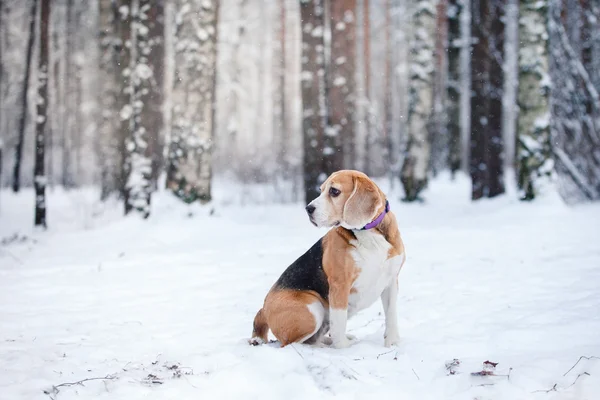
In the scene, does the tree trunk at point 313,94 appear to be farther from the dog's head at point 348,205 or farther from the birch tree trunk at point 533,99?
the dog's head at point 348,205

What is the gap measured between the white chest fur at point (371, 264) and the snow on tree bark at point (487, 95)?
859 centimetres

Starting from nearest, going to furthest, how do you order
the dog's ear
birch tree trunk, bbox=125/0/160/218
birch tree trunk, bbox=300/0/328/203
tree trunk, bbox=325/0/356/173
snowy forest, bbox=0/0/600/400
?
snowy forest, bbox=0/0/600/400
the dog's ear
birch tree trunk, bbox=125/0/160/218
birch tree trunk, bbox=300/0/328/203
tree trunk, bbox=325/0/356/173

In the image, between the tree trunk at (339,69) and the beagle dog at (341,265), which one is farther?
the tree trunk at (339,69)

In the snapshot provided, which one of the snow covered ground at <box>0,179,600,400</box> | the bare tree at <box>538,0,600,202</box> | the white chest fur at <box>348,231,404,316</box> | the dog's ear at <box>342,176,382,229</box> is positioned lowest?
the snow covered ground at <box>0,179,600,400</box>

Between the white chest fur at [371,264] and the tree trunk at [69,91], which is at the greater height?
the tree trunk at [69,91]

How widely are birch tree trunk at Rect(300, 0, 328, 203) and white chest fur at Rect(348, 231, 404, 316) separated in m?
6.86

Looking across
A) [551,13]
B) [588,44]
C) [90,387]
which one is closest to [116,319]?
[90,387]

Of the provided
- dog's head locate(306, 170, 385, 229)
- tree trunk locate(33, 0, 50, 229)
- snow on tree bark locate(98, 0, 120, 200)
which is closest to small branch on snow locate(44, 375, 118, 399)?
dog's head locate(306, 170, 385, 229)

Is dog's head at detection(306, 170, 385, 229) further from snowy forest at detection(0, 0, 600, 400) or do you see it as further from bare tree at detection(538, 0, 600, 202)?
bare tree at detection(538, 0, 600, 202)

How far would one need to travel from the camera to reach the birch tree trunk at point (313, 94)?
1084 centimetres

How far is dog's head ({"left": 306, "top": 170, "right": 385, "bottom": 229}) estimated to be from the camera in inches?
144

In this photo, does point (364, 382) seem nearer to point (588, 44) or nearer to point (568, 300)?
point (568, 300)

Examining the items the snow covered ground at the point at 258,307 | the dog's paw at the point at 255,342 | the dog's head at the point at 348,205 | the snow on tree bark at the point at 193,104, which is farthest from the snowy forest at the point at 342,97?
the dog's head at the point at 348,205

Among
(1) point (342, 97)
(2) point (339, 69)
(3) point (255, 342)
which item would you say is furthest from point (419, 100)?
(3) point (255, 342)
